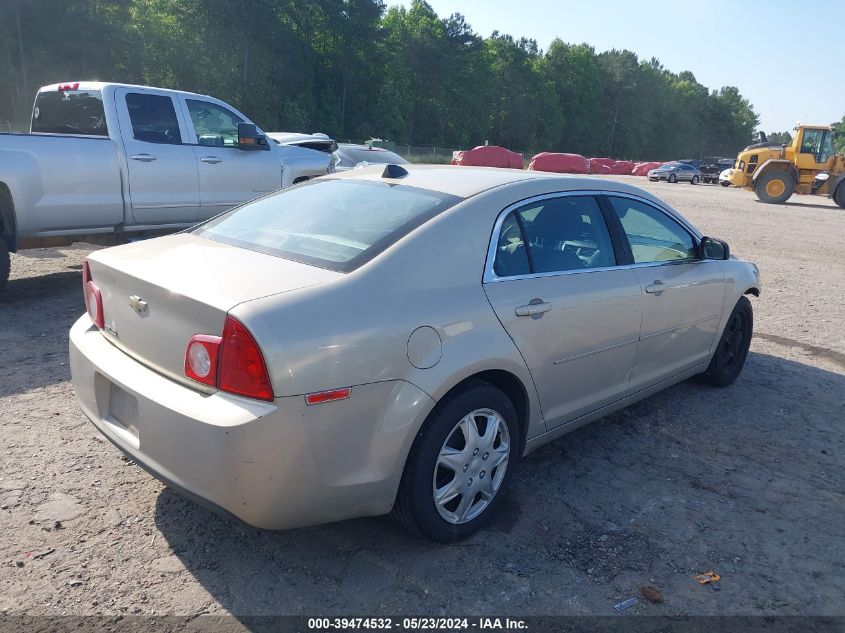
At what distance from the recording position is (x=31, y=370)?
16.1ft

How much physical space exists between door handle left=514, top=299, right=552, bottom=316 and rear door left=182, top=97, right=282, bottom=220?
5984mm

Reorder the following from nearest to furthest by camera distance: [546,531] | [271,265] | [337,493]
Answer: [337,493] → [271,265] → [546,531]

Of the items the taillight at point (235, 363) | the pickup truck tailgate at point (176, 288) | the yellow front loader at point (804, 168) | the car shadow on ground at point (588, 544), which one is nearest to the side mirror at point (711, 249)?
the car shadow on ground at point (588, 544)

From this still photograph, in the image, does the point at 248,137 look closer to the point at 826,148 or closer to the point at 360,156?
the point at 360,156

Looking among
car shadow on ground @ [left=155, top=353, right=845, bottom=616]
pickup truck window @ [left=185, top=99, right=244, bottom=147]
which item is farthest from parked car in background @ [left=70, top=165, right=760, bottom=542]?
pickup truck window @ [left=185, top=99, right=244, bottom=147]

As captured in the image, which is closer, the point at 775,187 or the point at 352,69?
the point at 775,187

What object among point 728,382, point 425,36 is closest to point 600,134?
point 425,36

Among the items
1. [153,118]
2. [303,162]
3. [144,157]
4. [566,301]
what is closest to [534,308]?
[566,301]

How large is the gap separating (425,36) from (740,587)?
73.1 metres

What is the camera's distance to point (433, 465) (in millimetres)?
2871

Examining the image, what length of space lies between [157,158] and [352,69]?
59.5 metres

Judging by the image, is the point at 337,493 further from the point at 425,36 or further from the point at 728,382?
the point at 425,36

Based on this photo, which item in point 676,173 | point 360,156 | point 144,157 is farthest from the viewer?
point 676,173

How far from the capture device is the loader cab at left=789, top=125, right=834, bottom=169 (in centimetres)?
2572
